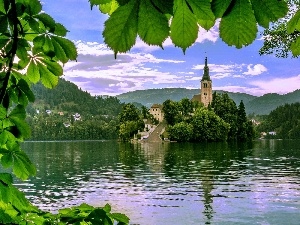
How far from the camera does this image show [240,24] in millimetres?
881

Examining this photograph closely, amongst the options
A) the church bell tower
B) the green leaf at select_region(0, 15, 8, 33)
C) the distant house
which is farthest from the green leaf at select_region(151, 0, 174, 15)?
the church bell tower

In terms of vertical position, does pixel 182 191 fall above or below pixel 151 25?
below

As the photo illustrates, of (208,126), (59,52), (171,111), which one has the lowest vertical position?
(59,52)

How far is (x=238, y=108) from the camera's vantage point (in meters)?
134

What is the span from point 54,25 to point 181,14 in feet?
2.86

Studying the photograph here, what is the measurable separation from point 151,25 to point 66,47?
778 millimetres

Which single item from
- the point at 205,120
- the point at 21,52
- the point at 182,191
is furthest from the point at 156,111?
the point at 21,52

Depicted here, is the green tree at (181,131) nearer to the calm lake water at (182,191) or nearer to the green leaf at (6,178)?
the calm lake water at (182,191)

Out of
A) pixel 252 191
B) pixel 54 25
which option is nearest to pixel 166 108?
pixel 252 191

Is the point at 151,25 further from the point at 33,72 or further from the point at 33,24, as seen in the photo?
the point at 33,72

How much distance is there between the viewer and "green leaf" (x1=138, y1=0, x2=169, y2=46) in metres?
0.86

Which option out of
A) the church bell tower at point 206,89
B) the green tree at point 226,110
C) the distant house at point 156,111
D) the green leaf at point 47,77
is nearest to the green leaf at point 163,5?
the green leaf at point 47,77

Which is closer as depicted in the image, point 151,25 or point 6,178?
point 151,25

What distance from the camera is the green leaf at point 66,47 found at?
1.58 m
